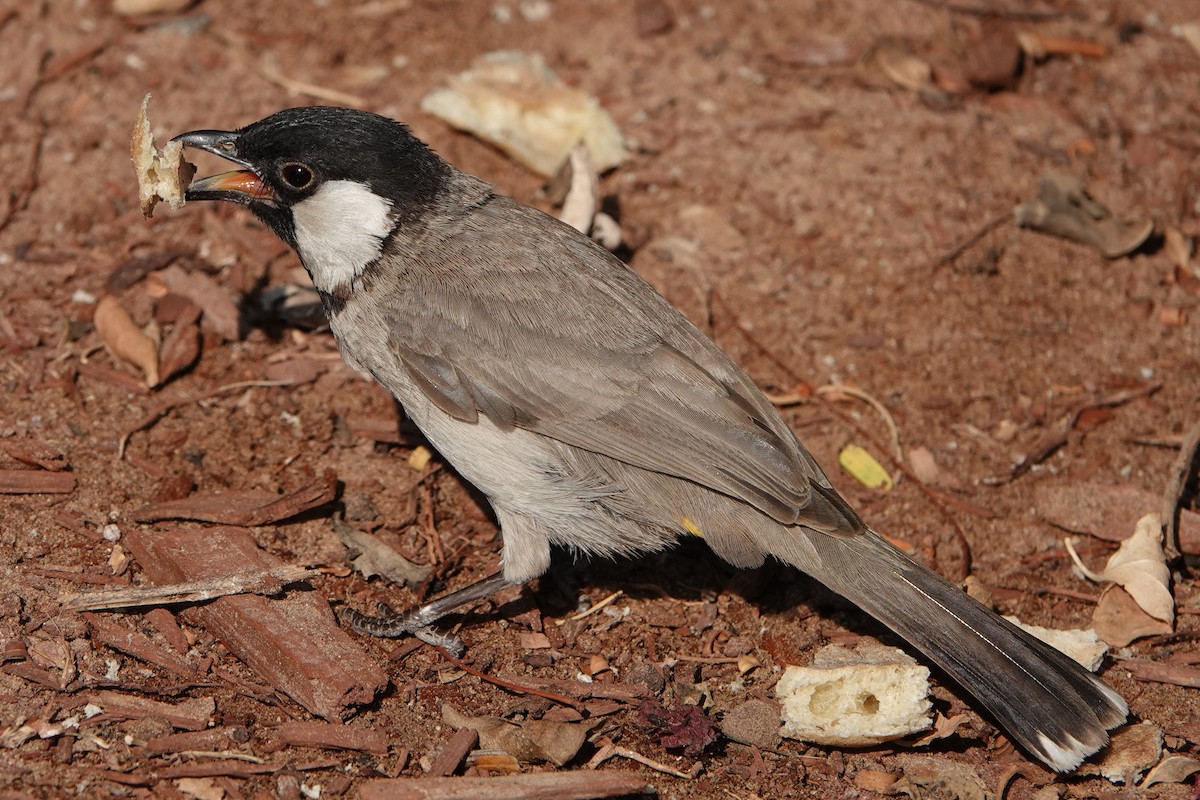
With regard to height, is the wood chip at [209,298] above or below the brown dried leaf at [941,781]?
Answer: above

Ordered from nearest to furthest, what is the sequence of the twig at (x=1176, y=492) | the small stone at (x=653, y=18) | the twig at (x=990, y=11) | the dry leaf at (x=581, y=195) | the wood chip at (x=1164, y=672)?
1. the wood chip at (x=1164, y=672)
2. the twig at (x=1176, y=492)
3. the dry leaf at (x=581, y=195)
4. the small stone at (x=653, y=18)
5. the twig at (x=990, y=11)

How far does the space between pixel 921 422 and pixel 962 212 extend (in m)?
1.58

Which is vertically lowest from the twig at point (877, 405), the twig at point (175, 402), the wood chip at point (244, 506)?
the twig at point (877, 405)

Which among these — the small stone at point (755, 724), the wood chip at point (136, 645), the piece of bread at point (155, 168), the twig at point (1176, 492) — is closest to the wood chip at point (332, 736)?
the wood chip at point (136, 645)

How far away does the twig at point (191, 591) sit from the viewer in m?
4.36

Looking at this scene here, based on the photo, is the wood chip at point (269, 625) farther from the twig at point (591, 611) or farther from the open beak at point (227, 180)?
the open beak at point (227, 180)

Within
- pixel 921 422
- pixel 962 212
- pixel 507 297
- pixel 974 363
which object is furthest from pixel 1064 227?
pixel 507 297

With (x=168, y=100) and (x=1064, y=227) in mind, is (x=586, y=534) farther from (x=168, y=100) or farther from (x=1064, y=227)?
(x=168, y=100)

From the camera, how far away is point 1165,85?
24.9 ft

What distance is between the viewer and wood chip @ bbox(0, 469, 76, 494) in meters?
4.77

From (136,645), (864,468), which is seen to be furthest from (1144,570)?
(136,645)

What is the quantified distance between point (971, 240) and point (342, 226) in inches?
145

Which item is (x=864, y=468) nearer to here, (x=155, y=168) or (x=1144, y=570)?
(x=1144, y=570)

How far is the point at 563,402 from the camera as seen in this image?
4.65 metres
